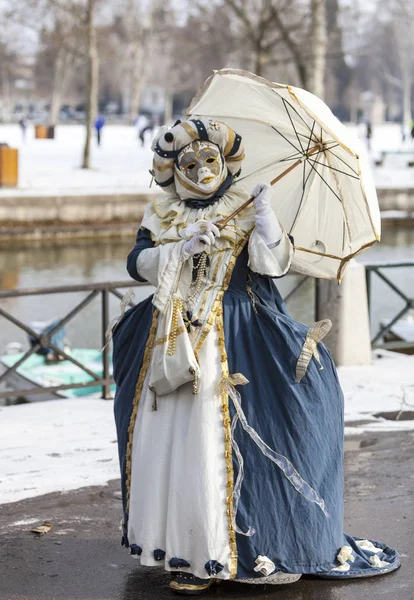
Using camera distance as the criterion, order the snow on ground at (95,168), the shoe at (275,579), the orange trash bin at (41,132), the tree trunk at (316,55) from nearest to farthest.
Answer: the shoe at (275,579), the tree trunk at (316,55), the snow on ground at (95,168), the orange trash bin at (41,132)

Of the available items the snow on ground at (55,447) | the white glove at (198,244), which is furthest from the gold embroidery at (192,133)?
the snow on ground at (55,447)

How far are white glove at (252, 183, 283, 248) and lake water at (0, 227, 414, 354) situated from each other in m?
9.72

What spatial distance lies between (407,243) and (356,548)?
21.6 m

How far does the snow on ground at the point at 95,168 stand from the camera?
1067 inches

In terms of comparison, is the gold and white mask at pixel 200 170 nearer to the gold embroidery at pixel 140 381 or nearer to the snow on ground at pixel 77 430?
the gold embroidery at pixel 140 381

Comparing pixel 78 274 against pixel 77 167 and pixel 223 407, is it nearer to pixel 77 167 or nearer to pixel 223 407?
pixel 77 167

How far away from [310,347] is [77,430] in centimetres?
272

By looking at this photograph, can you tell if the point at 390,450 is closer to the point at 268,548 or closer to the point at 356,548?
the point at 356,548

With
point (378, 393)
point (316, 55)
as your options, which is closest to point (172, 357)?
point (378, 393)

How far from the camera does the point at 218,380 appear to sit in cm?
386

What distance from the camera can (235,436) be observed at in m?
3.84

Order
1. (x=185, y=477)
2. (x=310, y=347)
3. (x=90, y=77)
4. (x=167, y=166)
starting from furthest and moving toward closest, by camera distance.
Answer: (x=90, y=77) → (x=167, y=166) → (x=310, y=347) → (x=185, y=477)

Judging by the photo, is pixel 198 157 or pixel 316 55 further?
pixel 316 55

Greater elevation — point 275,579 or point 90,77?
point 90,77
